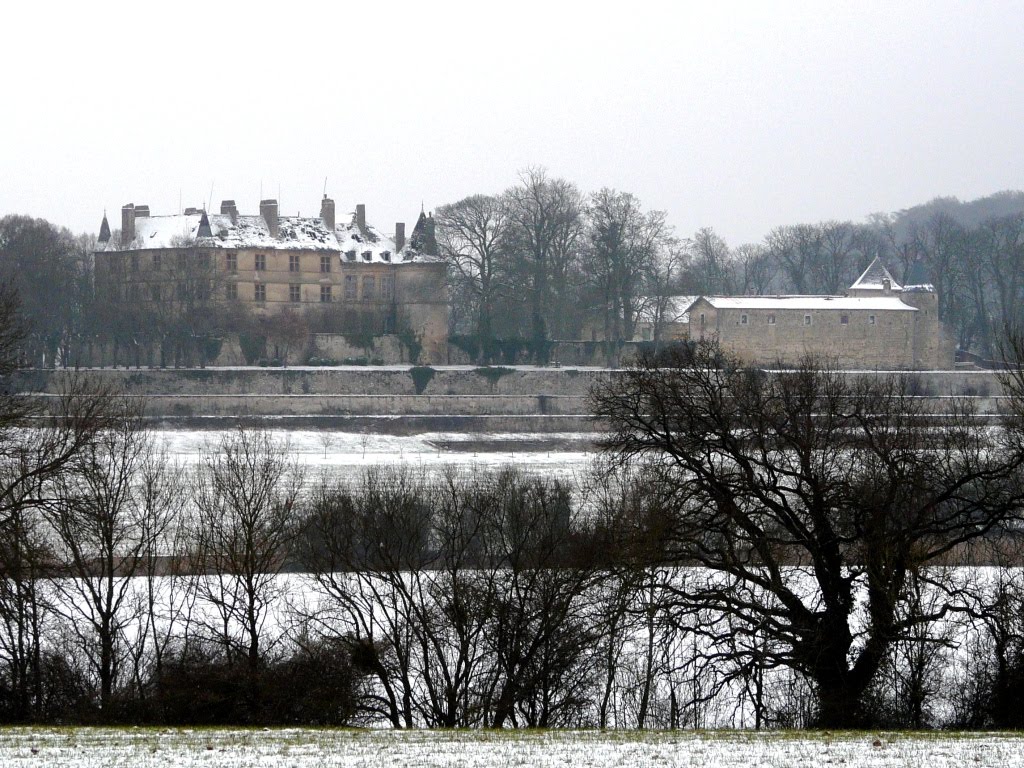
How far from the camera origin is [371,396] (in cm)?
4419

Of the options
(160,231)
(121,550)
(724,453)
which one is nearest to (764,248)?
(160,231)

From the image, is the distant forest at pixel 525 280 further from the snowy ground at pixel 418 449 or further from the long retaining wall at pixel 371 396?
the snowy ground at pixel 418 449

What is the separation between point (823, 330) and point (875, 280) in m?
6.47

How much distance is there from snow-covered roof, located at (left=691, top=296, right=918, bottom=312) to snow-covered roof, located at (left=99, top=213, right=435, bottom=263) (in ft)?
34.9

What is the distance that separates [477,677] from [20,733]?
4.74 meters

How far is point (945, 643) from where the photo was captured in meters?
12.2

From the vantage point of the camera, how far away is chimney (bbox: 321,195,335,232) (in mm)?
53625

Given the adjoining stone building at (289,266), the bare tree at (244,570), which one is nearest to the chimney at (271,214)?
the adjoining stone building at (289,266)

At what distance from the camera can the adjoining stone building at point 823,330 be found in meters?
51.1

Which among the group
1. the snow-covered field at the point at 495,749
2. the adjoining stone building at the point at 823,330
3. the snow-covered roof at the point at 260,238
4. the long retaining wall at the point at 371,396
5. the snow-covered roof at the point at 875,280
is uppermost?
the snow-covered roof at the point at 260,238

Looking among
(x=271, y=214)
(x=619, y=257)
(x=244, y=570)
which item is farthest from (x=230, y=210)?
(x=244, y=570)

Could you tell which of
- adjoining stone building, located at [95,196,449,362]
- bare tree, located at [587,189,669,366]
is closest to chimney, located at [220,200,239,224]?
adjoining stone building, located at [95,196,449,362]

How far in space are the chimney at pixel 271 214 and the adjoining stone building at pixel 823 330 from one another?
49.6 ft

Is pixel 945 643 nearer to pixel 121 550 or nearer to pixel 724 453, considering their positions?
pixel 724 453
